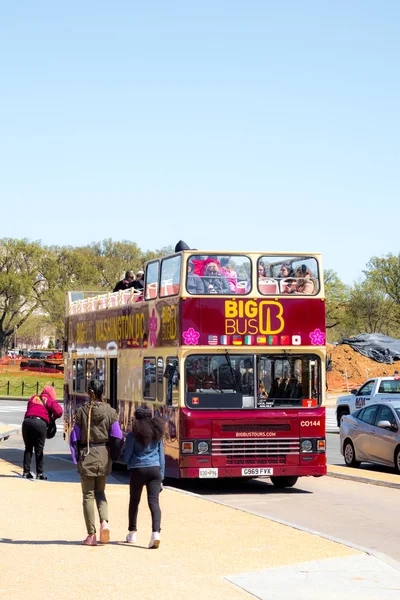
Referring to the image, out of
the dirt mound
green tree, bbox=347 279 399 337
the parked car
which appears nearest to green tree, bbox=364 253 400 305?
green tree, bbox=347 279 399 337

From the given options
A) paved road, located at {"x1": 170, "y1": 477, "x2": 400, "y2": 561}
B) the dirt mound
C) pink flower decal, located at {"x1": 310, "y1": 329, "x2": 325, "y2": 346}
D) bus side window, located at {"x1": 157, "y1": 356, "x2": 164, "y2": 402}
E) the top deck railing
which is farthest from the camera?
the dirt mound

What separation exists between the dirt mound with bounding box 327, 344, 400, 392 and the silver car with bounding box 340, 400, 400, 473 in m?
43.3

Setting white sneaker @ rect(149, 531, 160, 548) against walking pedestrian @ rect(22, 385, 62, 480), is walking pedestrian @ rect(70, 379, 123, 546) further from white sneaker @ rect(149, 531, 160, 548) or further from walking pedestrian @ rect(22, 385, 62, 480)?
walking pedestrian @ rect(22, 385, 62, 480)

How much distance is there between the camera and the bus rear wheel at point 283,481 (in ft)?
60.9

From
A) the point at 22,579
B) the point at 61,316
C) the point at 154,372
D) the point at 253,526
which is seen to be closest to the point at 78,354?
the point at 154,372

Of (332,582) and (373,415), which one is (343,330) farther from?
(332,582)

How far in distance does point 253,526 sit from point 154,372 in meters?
6.18

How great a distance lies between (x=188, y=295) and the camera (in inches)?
679

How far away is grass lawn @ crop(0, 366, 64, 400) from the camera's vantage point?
67875mm

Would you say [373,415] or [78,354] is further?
[78,354]

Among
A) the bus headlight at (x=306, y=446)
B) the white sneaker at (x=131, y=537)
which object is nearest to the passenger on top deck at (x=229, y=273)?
the bus headlight at (x=306, y=446)

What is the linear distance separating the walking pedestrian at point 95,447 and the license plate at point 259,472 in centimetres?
618

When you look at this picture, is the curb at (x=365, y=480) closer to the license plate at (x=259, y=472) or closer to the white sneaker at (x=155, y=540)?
the license plate at (x=259, y=472)

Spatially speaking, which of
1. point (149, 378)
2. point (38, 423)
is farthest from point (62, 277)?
point (149, 378)
